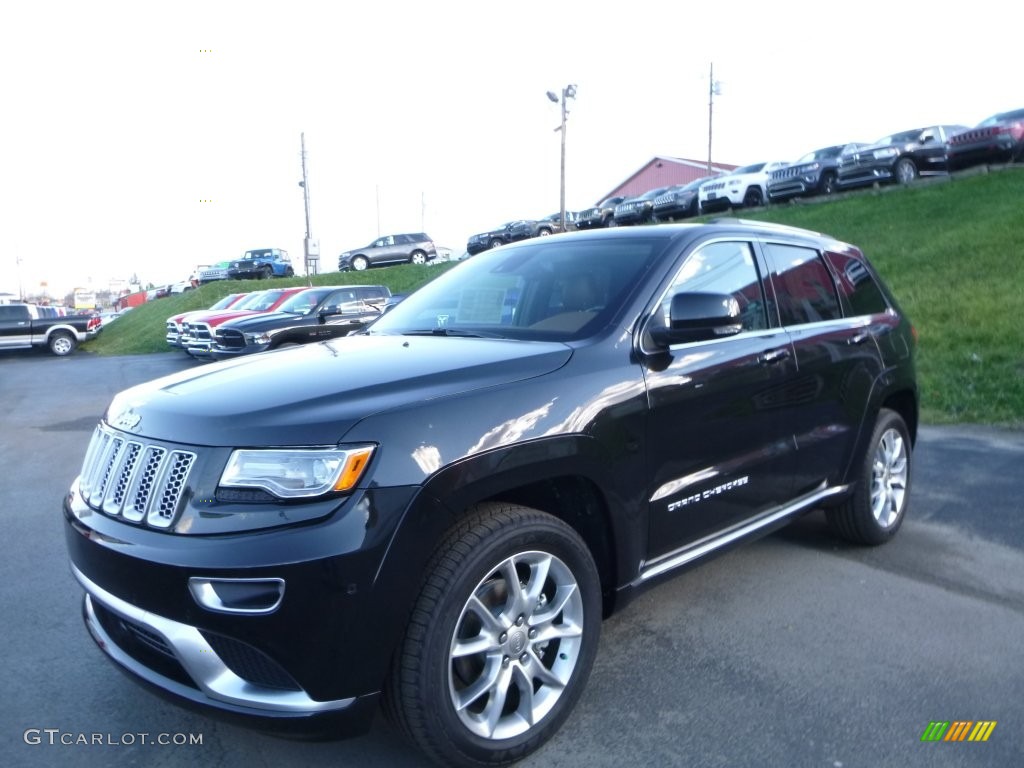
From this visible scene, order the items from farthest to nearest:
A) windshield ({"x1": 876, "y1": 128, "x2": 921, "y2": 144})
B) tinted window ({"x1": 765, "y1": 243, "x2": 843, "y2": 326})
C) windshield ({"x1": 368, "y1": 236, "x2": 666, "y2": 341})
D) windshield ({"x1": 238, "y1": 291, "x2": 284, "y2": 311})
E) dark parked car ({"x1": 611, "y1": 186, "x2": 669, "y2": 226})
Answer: dark parked car ({"x1": 611, "y1": 186, "x2": 669, "y2": 226}) → windshield ({"x1": 876, "y1": 128, "x2": 921, "y2": 144}) → windshield ({"x1": 238, "y1": 291, "x2": 284, "y2": 311}) → tinted window ({"x1": 765, "y1": 243, "x2": 843, "y2": 326}) → windshield ({"x1": 368, "y1": 236, "x2": 666, "y2": 341})

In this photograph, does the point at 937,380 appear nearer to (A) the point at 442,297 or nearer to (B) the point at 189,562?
(A) the point at 442,297

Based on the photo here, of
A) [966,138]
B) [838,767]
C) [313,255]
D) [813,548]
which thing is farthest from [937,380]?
[313,255]

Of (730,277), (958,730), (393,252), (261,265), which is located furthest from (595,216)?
(958,730)

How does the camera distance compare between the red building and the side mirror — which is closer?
the side mirror

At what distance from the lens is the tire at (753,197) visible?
88.2 ft

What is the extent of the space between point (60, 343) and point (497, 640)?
27565 millimetres

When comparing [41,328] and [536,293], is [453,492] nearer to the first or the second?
[536,293]

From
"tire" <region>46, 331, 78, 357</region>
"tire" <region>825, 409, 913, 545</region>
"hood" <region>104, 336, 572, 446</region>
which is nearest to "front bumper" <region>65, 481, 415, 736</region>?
"hood" <region>104, 336, 572, 446</region>

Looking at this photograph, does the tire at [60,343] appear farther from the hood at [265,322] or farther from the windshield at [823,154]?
the windshield at [823,154]

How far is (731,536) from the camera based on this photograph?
384 cm

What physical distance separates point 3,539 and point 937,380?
918 cm

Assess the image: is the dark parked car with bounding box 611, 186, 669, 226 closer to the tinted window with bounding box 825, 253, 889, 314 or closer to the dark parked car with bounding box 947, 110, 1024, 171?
the dark parked car with bounding box 947, 110, 1024, 171

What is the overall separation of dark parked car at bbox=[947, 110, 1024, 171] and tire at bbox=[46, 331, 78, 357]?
26.0 meters

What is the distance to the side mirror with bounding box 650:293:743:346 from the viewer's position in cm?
336
